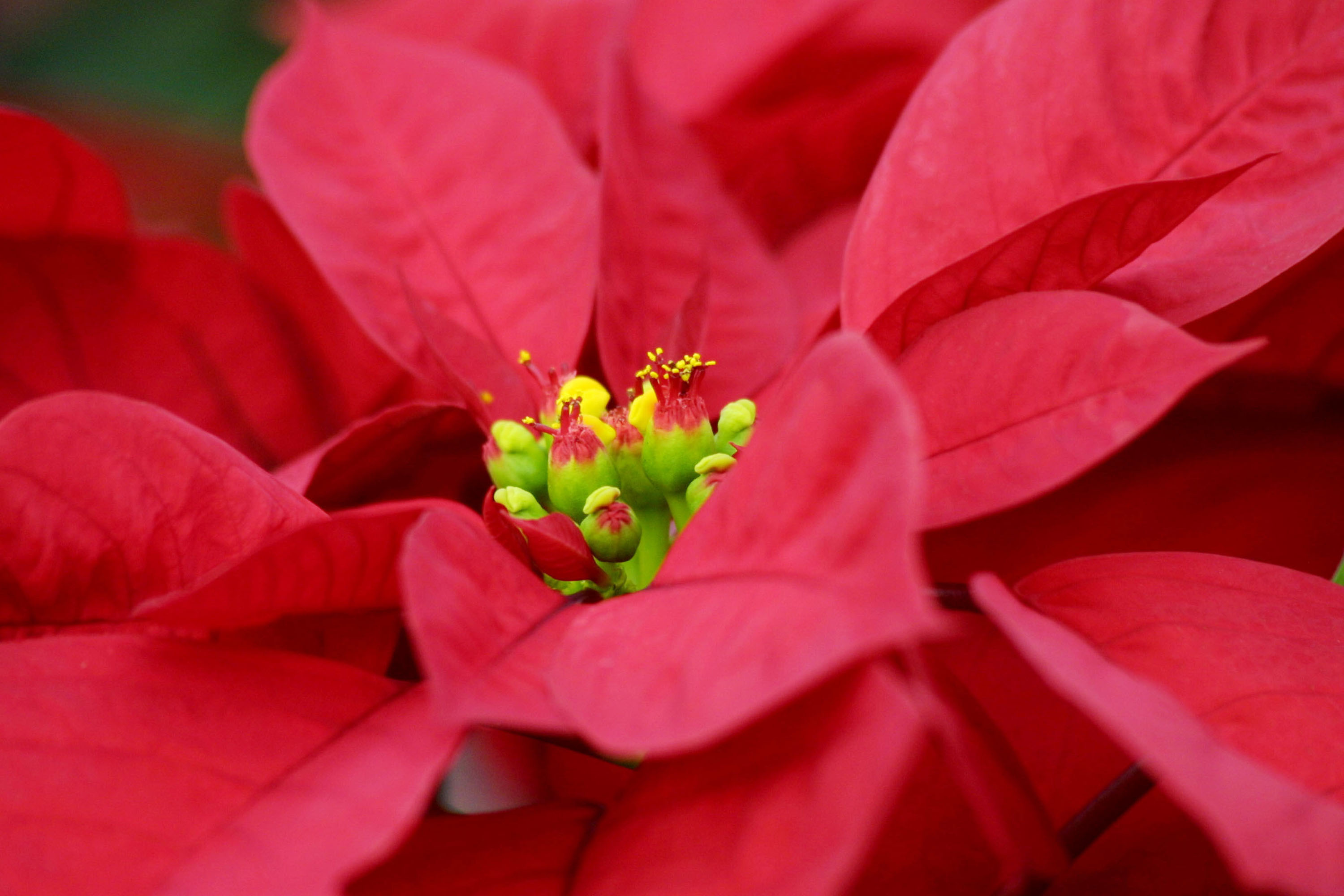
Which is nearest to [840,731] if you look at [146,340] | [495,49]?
[146,340]

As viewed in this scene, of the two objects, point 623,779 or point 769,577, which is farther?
point 623,779

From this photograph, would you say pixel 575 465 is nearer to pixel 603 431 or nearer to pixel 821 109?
pixel 603 431

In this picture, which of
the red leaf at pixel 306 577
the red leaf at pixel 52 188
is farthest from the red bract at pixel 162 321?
the red leaf at pixel 306 577

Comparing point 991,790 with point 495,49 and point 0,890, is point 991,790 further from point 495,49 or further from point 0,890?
point 495,49

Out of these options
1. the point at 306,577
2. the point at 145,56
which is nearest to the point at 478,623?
the point at 306,577

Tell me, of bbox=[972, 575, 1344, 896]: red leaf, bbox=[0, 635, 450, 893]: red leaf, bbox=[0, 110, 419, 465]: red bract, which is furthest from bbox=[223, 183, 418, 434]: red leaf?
bbox=[972, 575, 1344, 896]: red leaf

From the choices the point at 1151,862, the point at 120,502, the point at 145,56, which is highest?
the point at 145,56
